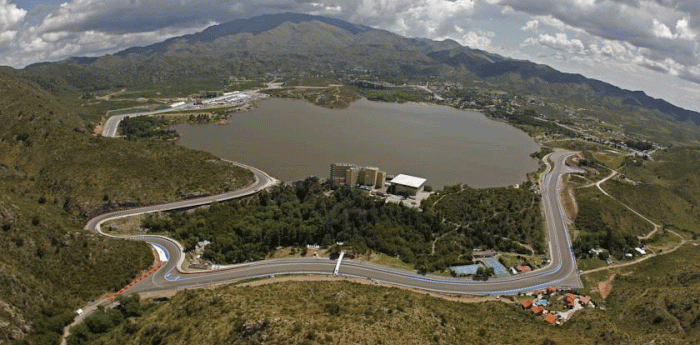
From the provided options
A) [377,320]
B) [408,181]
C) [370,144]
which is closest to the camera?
[377,320]

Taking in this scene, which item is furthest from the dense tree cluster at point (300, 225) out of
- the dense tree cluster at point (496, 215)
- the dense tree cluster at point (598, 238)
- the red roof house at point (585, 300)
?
the dense tree cluster at point (598, 238)

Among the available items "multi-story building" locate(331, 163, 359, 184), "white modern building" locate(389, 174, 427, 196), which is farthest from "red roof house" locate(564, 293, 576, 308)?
"multi-story building" locate(331, 163, 359, 184)

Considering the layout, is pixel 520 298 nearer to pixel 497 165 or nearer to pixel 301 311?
pixel 301 311

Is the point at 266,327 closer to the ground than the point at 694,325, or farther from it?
farther from it

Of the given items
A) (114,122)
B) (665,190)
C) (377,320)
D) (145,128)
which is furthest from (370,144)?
(377,320)

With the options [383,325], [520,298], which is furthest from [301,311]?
[520,298]

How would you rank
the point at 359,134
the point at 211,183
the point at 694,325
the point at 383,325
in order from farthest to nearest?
1. the point at 359,134
2. the point at 211,183
3. the point at 694,325
4. the point at 383,325

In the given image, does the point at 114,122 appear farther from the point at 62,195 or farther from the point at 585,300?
the point at 585,300

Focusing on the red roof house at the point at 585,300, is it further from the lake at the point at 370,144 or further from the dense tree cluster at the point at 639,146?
the dense tree cluster at the point at 639,146
